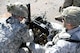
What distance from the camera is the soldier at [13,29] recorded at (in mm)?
4758

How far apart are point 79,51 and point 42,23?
2520 mm

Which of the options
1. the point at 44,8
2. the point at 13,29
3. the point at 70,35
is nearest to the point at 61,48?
the point at 70,35

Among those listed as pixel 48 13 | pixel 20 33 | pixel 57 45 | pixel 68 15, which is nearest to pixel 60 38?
pixel 57 45

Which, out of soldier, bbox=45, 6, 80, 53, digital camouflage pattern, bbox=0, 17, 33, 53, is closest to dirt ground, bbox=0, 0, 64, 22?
digital camouflage pattern, bbox=0, 17, 33, 53

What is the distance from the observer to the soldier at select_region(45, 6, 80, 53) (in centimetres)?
393

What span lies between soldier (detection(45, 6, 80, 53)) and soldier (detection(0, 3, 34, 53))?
105 cm

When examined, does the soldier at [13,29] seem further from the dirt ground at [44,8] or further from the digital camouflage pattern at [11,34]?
the dirt ground at [44,8]

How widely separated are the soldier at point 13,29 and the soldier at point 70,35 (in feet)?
3.44

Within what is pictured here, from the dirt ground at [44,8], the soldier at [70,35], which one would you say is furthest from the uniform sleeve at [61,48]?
the dirt ground at [44,8]

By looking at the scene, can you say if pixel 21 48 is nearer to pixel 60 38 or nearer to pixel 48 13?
pixel 60 38

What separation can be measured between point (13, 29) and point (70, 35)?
1.30 meters

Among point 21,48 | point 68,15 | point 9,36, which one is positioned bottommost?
point 21,48

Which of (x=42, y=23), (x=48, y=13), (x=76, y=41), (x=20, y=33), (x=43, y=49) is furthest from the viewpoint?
(x=48, y=13)

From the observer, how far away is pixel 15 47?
16.3 feet
